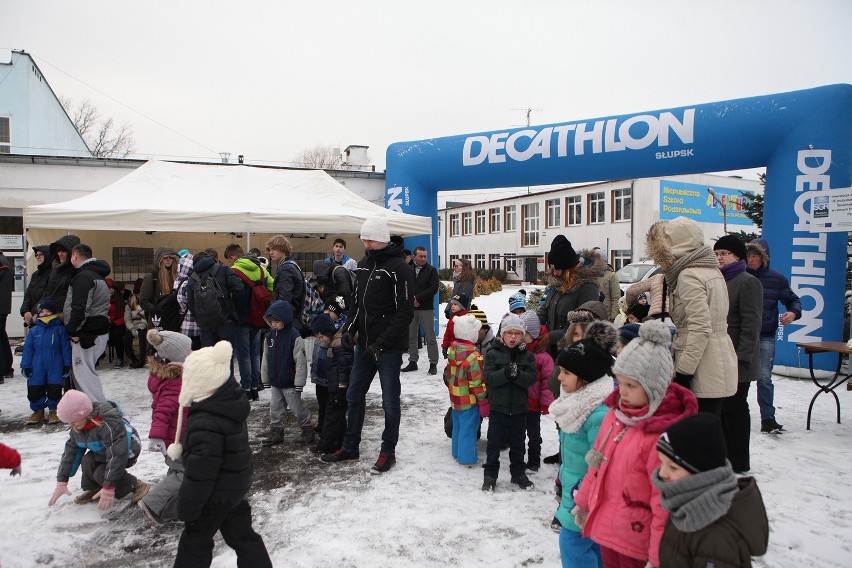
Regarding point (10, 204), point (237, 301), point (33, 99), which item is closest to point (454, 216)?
point (33, 99)

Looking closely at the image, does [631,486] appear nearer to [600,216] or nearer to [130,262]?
[130,262]

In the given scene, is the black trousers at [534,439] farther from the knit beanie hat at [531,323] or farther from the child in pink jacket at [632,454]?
the child in pink jacket at [632,454]

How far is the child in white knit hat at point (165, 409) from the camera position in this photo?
338cm

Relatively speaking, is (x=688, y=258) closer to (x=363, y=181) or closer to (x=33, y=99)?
(x=363, y=181)

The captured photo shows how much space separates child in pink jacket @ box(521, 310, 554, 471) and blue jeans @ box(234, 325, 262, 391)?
360 cm

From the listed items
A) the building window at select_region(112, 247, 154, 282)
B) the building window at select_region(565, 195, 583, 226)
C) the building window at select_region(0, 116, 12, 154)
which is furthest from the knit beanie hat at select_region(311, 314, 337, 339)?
the building window at select_region(565, 195, 583, 226)

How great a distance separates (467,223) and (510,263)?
7.04 metres

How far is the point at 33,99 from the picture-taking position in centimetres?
1653

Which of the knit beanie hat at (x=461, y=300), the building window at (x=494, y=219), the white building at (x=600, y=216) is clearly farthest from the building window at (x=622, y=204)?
the knit beanie hat at (x=461, y=300)

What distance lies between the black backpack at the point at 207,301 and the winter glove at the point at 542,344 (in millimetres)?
3545

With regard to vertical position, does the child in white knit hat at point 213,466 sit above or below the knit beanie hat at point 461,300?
below

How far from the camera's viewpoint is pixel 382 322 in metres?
4.29

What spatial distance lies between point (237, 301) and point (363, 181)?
7.35 m

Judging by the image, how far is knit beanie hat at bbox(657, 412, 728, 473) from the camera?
1.65m
